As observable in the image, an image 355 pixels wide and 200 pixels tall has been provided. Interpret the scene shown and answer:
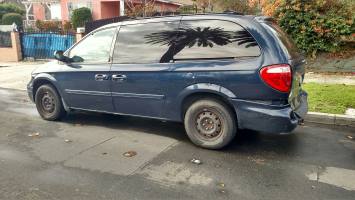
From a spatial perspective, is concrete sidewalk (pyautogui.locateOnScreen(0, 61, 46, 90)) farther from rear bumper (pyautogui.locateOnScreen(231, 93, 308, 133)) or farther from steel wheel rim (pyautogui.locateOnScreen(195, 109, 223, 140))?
rear bumper (pyautogui.locateOnScreen(231, 93, 308, 133))

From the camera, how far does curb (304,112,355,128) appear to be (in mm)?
6316

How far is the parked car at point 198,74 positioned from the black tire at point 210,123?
0.05ft

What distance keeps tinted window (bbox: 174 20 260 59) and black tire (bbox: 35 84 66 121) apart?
2.72 metres

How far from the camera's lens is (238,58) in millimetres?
4660

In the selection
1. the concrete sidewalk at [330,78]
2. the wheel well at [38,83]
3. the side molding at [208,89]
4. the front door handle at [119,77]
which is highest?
the front door handle at [119,77]

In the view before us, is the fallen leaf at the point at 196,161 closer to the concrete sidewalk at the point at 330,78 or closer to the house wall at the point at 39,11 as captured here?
the concrete sidewalk at the point at 330,78

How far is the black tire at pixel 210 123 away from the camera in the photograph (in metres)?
4.87

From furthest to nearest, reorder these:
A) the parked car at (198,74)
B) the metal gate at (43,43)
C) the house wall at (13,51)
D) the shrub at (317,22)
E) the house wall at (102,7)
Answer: the house wall at (102,7) < the house wall at (13,51) < the metal gate at (43,43) < the shrub at (317,22) < the parked car at (198,74)

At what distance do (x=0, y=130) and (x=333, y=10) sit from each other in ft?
32.5

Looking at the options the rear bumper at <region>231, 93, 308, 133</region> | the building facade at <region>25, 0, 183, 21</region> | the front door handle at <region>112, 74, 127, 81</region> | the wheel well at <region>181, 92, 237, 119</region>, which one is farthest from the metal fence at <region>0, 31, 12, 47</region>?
the rear bumper at <region>231, 93, 308, 133</region>

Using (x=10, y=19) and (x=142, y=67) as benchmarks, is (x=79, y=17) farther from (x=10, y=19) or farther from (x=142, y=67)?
(x=142, y=67)

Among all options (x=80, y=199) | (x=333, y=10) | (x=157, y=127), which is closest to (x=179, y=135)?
(x=157, y=127)

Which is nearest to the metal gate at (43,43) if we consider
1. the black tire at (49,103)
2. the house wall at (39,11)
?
the black tire at (49,103)

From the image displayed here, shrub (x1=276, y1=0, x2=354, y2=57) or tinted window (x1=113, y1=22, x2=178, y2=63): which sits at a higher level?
shrub (x1=276, y1=0, x2=354, y2=57)
